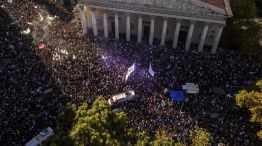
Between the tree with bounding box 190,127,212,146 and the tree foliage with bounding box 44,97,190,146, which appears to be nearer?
the tree foliage with bounding box 44,97,190,146

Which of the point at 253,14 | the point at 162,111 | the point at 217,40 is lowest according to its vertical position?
the point at 162,111

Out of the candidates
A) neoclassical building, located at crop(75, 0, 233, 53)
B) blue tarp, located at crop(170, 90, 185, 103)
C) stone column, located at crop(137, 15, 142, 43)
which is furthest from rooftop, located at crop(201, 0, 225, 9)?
blue tarp, located at crop(170, 90, 185, 103)

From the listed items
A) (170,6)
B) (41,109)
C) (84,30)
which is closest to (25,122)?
(41,109)

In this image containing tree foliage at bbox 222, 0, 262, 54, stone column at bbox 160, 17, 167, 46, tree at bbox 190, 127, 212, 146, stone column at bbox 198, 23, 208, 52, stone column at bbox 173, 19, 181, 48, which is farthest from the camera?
stone column at bbox 160, 17, 167, 46

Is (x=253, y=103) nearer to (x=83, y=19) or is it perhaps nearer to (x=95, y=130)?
(x=95, y=130)

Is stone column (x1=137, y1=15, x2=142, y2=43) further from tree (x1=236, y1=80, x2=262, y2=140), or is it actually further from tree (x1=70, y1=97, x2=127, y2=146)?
tree (x1=70, y1=97, x2=127, y2=146)

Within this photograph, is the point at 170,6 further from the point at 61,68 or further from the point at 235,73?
the point at 61,68

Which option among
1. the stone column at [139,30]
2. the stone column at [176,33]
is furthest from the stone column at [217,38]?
the stone column at [139,30]
